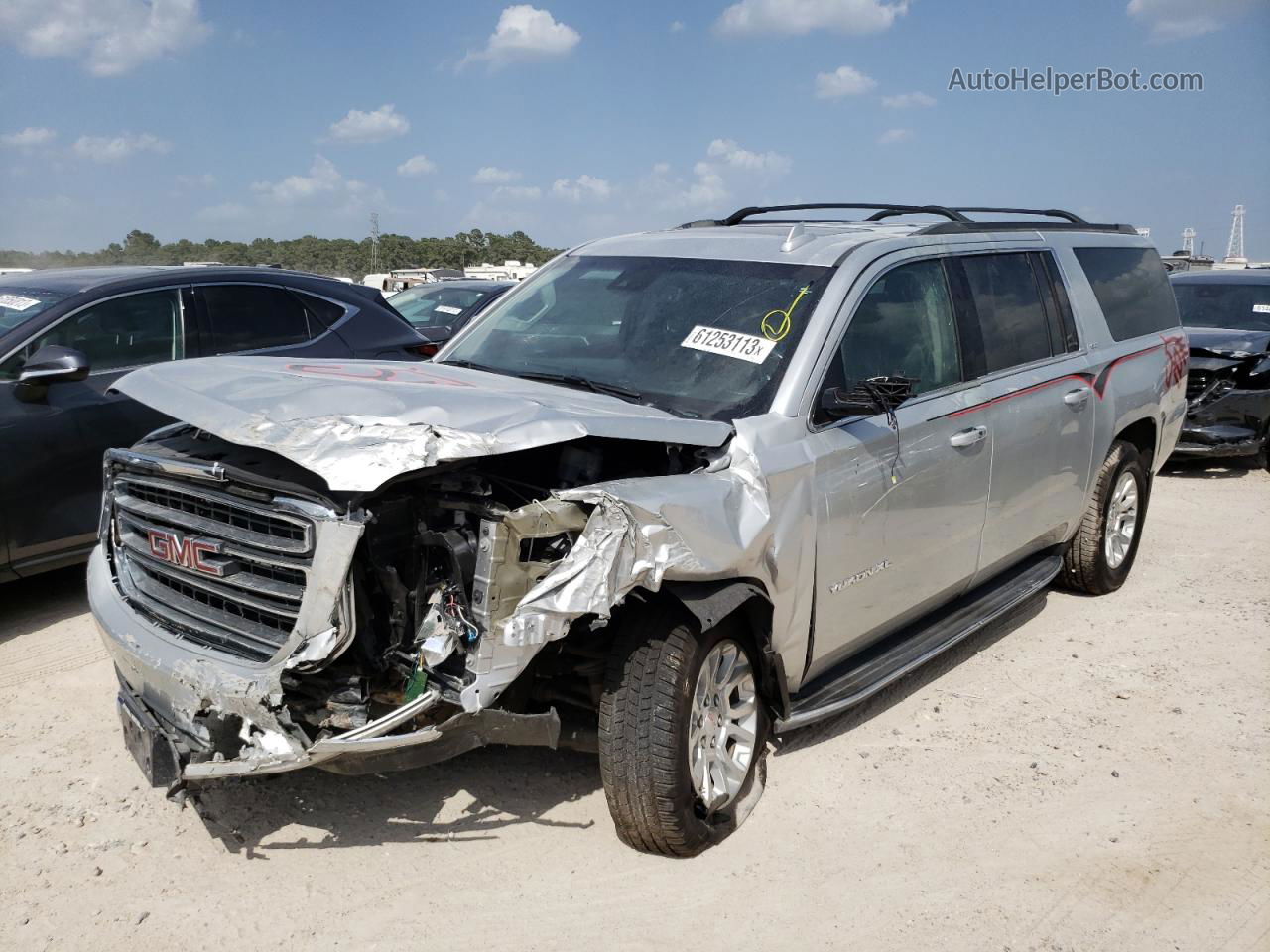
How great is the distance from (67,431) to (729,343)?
3.53 m

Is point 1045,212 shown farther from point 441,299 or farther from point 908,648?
point 441,299

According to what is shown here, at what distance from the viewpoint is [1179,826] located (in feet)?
12.6

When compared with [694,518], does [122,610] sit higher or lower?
lower

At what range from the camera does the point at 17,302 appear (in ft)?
18.9

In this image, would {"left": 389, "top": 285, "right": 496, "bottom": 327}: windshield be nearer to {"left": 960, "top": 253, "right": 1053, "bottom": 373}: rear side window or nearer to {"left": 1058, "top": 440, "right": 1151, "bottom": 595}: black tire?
{"left": 1058, "top": 440, "right": 1151, "bottom": 595}: black tire

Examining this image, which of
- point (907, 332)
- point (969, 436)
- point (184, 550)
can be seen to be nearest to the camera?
point (184, 550)

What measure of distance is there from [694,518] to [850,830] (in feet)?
4.49

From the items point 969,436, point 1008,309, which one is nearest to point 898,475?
point 969,436

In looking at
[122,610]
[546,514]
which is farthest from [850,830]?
[122,610]

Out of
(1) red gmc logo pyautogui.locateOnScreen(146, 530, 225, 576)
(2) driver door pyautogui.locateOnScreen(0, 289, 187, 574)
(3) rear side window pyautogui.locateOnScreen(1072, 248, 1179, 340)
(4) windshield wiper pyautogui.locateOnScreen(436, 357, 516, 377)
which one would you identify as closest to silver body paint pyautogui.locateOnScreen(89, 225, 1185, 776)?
(4) windshield wiper pyautogui.locateOnScreen(436, 357, 516, 377)

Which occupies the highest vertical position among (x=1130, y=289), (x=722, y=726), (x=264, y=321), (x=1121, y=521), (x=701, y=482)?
(x=1130, y=289)

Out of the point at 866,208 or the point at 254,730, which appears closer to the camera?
the point at 254,730

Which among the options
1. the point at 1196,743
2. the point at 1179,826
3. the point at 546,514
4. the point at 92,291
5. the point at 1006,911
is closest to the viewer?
the point at 546,514

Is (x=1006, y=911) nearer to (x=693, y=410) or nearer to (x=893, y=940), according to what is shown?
(x=893, y=940)
